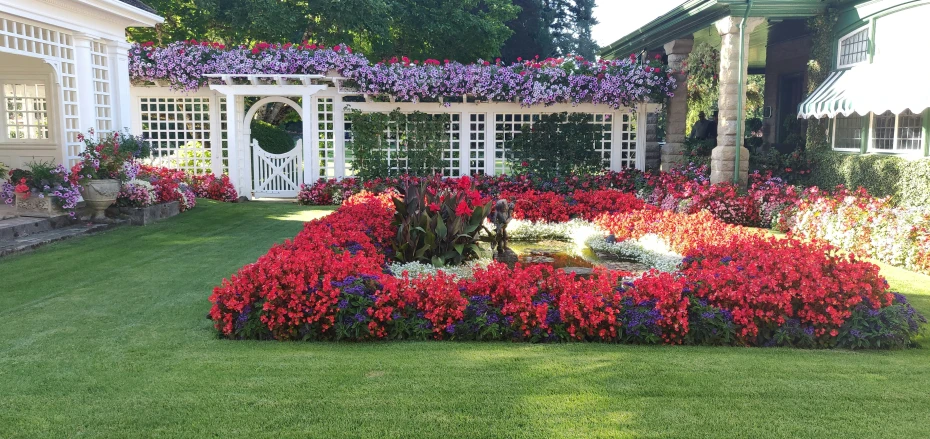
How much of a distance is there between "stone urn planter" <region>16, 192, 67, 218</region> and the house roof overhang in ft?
33.7

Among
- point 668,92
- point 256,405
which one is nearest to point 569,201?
point 668,92

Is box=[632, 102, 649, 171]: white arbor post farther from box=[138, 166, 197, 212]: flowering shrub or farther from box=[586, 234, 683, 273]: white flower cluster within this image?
box=[138, 166, 197, 212]: flowering shrub

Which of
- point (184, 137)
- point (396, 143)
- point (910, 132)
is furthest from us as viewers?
point (184, 137)

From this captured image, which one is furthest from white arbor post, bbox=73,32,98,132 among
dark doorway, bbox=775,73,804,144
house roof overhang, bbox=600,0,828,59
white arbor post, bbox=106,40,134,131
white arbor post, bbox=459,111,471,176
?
dark doorway, bbox=775,73,804,144

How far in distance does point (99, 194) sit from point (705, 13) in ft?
33.4

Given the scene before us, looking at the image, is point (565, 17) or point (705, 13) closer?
point (705, 13)

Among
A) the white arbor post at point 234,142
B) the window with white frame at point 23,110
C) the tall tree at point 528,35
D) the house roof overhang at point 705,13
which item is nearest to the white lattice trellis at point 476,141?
the house roof overhang at point 705,13

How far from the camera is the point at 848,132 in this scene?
12828 millimetres

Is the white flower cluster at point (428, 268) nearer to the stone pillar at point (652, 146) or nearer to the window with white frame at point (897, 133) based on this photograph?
the window with white frame at point (897, 133)

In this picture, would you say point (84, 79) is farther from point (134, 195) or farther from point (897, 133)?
point (897, 133)

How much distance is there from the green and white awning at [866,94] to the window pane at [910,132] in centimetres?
67

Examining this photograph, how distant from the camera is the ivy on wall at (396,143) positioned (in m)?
15.2

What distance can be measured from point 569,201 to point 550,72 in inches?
140

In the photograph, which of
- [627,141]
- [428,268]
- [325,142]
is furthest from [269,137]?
[428,268]
